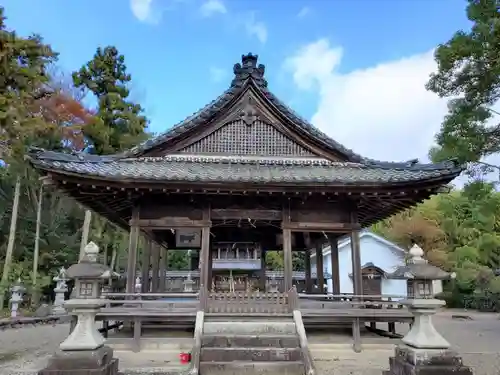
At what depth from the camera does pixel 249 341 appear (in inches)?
353

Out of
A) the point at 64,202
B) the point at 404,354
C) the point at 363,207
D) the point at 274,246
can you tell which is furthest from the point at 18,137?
the point at 64,202

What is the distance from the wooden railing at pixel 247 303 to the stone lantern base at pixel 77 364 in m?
3.17

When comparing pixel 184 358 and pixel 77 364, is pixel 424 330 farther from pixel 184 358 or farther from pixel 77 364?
pixel 77 364

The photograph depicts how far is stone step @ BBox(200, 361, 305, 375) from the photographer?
809 centimetres

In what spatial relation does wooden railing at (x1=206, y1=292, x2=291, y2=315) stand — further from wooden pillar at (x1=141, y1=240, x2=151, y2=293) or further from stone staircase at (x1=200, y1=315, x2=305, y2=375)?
wooden pillar at (x1=141, y1=240, x2=151, y2=293)

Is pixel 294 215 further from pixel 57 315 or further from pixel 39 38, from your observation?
pixel 57 315

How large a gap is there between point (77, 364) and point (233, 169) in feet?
21.4

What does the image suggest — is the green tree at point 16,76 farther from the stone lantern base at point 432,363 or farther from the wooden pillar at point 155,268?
the stone lantern base at point 432,363

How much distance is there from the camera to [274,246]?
1694 cm

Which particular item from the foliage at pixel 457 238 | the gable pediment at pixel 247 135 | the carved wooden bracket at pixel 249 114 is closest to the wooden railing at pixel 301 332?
the gable pediment at pixel 247 135

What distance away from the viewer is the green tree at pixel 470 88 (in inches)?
562

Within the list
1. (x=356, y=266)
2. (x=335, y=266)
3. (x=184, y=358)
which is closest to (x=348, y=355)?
(x=356, y=266)

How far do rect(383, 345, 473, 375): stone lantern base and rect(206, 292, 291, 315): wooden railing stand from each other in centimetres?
320

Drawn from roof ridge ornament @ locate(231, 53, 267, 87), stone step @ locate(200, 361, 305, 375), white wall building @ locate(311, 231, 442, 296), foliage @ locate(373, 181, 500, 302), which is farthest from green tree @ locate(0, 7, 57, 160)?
foliage @ locate(373, 181, 500, 302)
